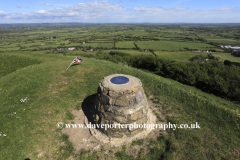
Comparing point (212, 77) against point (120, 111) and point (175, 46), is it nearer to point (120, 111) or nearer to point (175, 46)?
point (120, 111)

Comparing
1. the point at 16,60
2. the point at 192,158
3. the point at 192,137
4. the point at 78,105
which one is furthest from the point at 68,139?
the point at 16,60

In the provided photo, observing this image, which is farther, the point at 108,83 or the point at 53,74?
the point at 53,74

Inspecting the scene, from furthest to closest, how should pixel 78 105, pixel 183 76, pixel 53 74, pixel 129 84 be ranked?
pixel 183 76, pixel 53 74, pixel 78 105, pixel 129 84

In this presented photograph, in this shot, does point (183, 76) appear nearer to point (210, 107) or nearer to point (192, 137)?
point (210, 107)

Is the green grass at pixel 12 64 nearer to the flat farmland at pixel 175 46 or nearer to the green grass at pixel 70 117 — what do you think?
the green grass at pixel 70 117

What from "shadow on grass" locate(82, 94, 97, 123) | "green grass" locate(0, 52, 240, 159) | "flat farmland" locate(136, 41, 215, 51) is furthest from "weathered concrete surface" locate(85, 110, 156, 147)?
"flat farmland" locate(136, 41, 215, 51)

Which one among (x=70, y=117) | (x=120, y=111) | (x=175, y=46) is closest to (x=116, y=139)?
(x=120, y=111)
